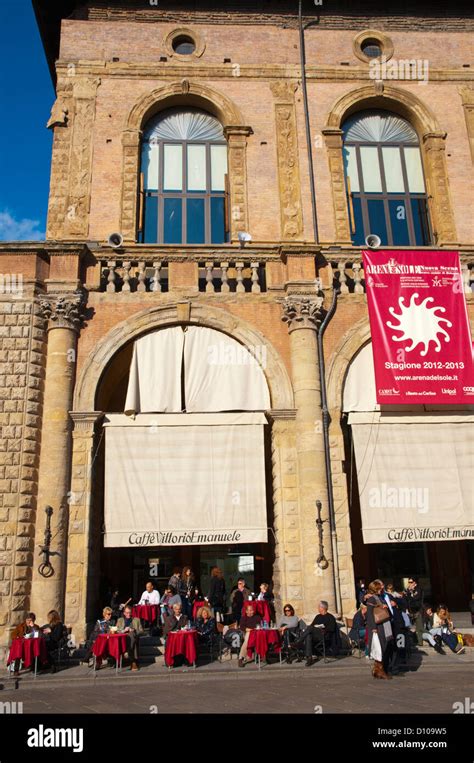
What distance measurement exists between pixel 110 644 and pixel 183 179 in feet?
43.4

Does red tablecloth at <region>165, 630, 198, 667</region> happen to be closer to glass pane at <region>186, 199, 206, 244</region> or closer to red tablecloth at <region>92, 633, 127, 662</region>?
red tablecloth at <region>92, 633, 127, 662</region>

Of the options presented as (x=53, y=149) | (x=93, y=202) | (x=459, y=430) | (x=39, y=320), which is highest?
(x=53, y=149)

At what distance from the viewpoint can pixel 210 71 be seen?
19.5m

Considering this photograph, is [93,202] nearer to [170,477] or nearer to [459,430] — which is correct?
[170,477]

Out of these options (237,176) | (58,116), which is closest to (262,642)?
(237,176)

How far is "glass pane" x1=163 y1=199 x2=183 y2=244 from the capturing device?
18422 mm

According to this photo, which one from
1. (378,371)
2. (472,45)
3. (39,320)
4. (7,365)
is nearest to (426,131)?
(472,45)

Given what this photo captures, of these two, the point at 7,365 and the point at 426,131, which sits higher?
the point at 426,131

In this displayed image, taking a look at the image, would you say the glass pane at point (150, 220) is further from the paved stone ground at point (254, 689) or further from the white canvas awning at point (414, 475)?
the paved stone ground at point (254, 689)

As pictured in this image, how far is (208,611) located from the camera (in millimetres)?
13336

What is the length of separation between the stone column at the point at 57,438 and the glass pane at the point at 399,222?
9341mm

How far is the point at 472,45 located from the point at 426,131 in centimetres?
410
